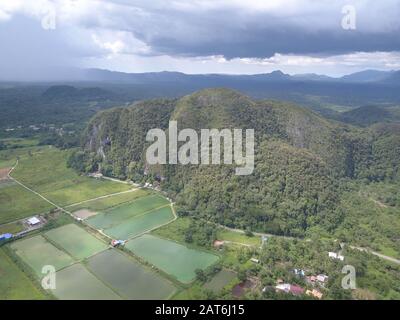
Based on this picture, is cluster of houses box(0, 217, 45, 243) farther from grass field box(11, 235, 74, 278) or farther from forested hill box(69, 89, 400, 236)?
forested hill box(69, 89, 400, 236)

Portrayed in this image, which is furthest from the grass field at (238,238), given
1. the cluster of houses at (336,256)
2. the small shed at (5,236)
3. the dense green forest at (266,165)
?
the small shed at (5,236)

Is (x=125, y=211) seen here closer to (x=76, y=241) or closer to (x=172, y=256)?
(x=76, y=241)

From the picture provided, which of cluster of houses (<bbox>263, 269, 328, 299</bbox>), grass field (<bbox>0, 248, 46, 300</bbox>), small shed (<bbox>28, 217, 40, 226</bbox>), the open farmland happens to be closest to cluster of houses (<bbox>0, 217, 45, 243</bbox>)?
small shed (<bbox>28, 217, 40, 226</bbox>)

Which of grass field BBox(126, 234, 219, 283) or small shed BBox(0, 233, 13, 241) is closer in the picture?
grass field BBox(126, 234, 219, 283)

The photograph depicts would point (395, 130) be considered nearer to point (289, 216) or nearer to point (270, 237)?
point (289, 216)

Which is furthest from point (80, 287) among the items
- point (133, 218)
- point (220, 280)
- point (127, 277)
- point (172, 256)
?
point (133, 218)
